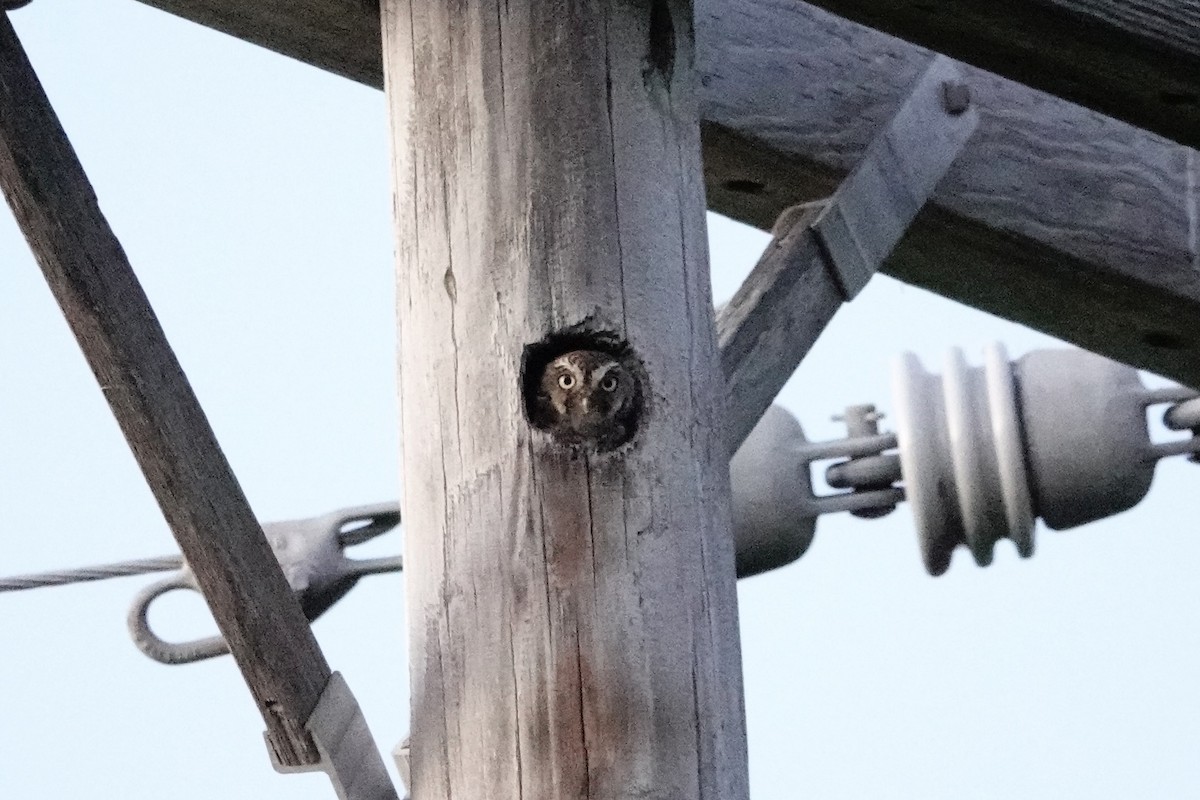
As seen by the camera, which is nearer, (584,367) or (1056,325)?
(584,367)

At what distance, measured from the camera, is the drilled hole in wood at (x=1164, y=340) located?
7.38ft

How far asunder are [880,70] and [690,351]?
779 millimetres

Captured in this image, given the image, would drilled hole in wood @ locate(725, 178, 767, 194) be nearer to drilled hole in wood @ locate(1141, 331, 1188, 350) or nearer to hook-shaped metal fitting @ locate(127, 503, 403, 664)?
drilled hole in wood @ locate(1141, 331, 1188, 350)

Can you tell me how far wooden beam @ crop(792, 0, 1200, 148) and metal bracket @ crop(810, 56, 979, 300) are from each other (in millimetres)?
483

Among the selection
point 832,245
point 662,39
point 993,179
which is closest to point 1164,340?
point 993,179

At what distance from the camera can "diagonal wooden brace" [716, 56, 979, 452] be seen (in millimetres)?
1693

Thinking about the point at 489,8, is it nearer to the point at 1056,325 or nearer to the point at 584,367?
the point at 584,367

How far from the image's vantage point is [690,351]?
53.6 inches

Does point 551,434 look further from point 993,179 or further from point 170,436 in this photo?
point 993,179

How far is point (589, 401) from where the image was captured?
50.8 inches

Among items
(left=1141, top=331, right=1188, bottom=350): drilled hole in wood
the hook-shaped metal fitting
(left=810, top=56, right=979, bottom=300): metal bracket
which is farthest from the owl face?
the hook-shaped metal fitting

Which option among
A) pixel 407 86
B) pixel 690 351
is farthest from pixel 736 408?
pixel 407 86

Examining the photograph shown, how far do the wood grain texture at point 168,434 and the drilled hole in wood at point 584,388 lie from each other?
9.9 inches

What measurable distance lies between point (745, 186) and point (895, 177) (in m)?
0.16
